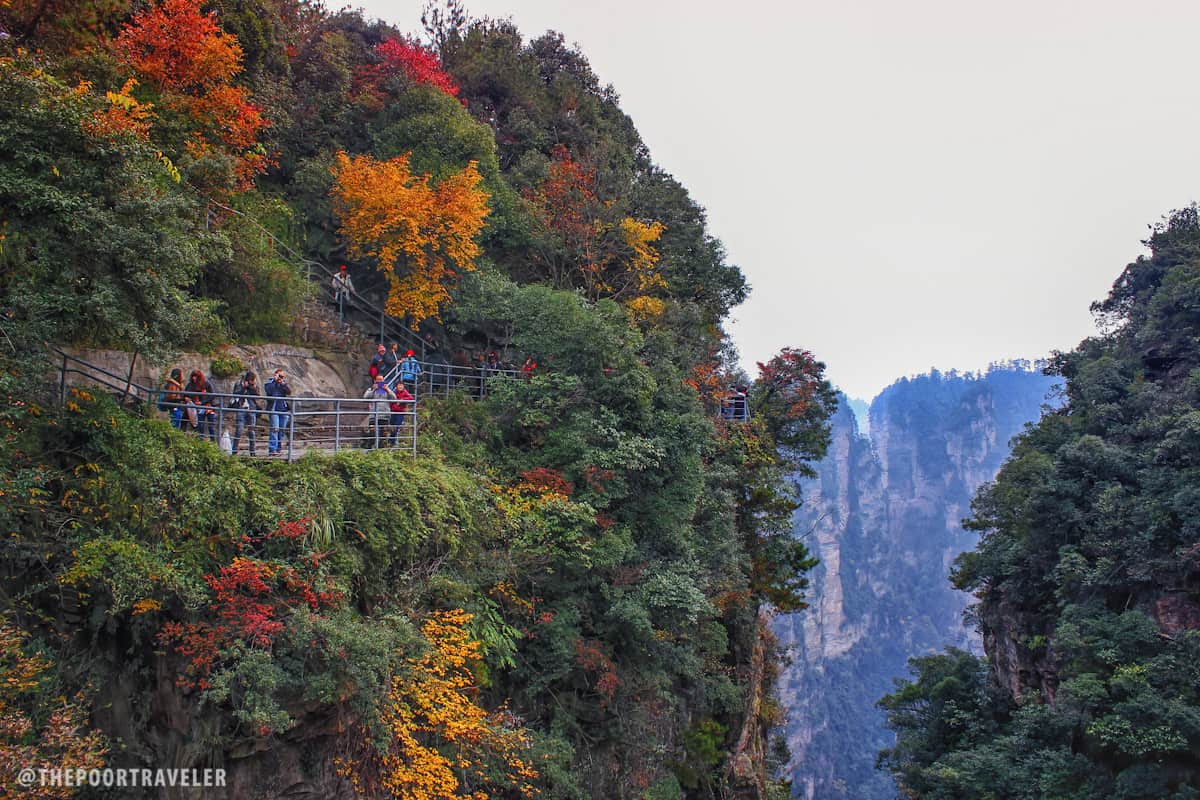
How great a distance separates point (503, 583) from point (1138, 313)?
2489cm

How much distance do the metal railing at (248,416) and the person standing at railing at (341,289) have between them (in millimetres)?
3139

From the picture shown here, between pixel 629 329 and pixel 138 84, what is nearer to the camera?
pixel 138 84

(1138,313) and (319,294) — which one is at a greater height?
(1138,313)

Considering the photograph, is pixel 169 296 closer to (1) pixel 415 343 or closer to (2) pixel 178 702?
(2) pixel 178 702

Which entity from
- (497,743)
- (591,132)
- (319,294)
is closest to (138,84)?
(319,294)

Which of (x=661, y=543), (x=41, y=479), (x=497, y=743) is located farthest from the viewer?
(x=661, y=543)

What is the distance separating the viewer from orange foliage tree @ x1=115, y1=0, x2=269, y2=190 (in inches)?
450

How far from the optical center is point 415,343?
1683cm

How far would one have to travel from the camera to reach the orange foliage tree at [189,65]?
11.4 m

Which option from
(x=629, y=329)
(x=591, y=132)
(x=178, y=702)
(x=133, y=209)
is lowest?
(x=178, y=702)

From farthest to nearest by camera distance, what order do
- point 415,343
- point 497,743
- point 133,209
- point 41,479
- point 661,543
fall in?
point 415,343, point 661,543, point 497,743, point 133,209, point 41,479

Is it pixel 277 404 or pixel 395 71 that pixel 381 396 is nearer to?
pixel 277 404

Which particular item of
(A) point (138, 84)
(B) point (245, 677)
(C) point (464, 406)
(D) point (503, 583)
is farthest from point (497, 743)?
(A) point (138, 84)

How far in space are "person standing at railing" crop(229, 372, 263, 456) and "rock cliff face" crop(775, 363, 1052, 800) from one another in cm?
6932
